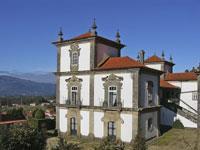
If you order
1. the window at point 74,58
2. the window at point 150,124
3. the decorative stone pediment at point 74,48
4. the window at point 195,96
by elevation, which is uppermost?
the decorative stone pediment at point 74,48

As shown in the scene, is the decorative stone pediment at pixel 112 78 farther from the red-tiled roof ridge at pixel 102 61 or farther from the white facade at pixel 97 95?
the red-tiled roof ridge at pixel 102 61

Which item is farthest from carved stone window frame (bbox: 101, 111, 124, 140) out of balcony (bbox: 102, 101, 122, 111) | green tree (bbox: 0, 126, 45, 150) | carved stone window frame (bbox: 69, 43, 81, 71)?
green tree (bbox: 0, 126, 45, 150)

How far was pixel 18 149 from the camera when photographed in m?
18.9

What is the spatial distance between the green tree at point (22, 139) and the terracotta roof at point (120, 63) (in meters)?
10.8

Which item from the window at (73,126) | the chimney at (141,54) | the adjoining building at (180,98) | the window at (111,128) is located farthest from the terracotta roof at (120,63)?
the chimney at (141,54)

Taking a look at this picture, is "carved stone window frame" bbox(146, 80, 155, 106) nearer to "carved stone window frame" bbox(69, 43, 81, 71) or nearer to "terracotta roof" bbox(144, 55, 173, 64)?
"carved stone window frame" bbox(69, 43, 81, 71)

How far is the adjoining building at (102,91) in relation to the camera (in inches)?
1032

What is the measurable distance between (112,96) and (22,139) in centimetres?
1096

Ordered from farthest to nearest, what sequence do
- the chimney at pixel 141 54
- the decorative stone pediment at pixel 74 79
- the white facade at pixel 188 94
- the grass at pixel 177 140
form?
the chimney at pixel 141 54
the white facade at pixel 188 94
the decorative stone pediment at pixel 74 79
the grass at pixel 177 140

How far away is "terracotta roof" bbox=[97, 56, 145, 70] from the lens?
26688mm

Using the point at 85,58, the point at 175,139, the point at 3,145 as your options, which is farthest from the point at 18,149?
the point at 175,139

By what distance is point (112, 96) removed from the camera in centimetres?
2727

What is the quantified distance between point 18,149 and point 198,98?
26622 mm

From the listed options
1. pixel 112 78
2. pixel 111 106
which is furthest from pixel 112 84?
pixel 111 106
